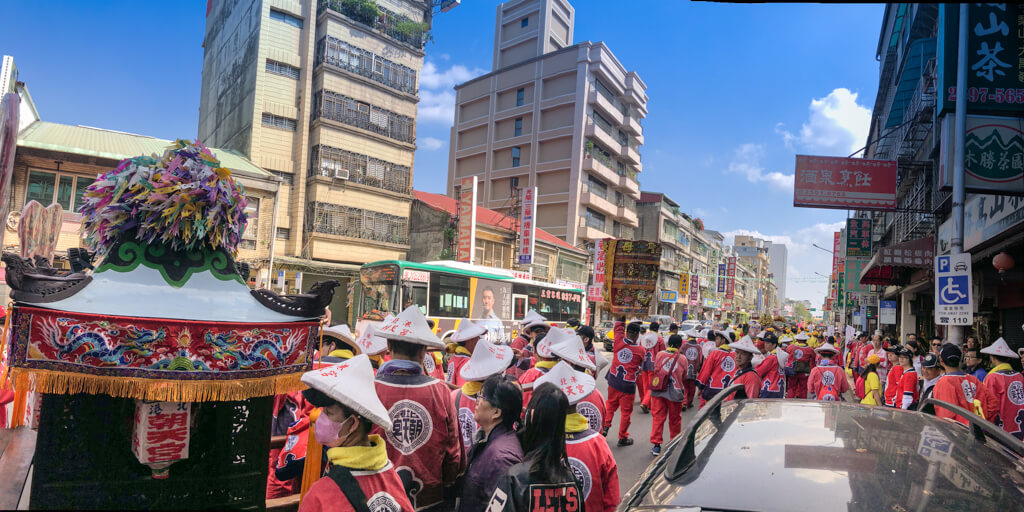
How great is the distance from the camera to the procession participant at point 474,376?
444 centimetres

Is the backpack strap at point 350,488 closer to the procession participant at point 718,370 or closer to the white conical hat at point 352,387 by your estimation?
the white conical hat at point 352,387

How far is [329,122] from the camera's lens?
2927 centimetres

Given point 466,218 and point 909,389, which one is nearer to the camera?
point 909,389

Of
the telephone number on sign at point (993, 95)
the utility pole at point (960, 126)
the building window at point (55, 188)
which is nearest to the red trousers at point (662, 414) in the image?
the utility pole at point (960, 126)

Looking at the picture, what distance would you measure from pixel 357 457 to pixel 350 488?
4.7 inches

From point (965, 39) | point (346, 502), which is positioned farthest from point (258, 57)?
point (346, 502)

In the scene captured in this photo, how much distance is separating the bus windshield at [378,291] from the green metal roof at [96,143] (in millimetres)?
5904

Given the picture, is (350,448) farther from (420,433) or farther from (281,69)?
(281,69)

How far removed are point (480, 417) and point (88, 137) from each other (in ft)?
92.1

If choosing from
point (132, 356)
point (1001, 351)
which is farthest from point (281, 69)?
point (1001, 351)

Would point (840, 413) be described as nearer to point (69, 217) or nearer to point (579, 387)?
point (579, 387)

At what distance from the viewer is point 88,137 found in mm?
24078

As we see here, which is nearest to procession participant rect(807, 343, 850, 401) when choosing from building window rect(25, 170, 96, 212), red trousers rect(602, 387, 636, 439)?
red trousers rect(602, 387, 636, 439)

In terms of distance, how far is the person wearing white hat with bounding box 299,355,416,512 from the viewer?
2.29 metres
